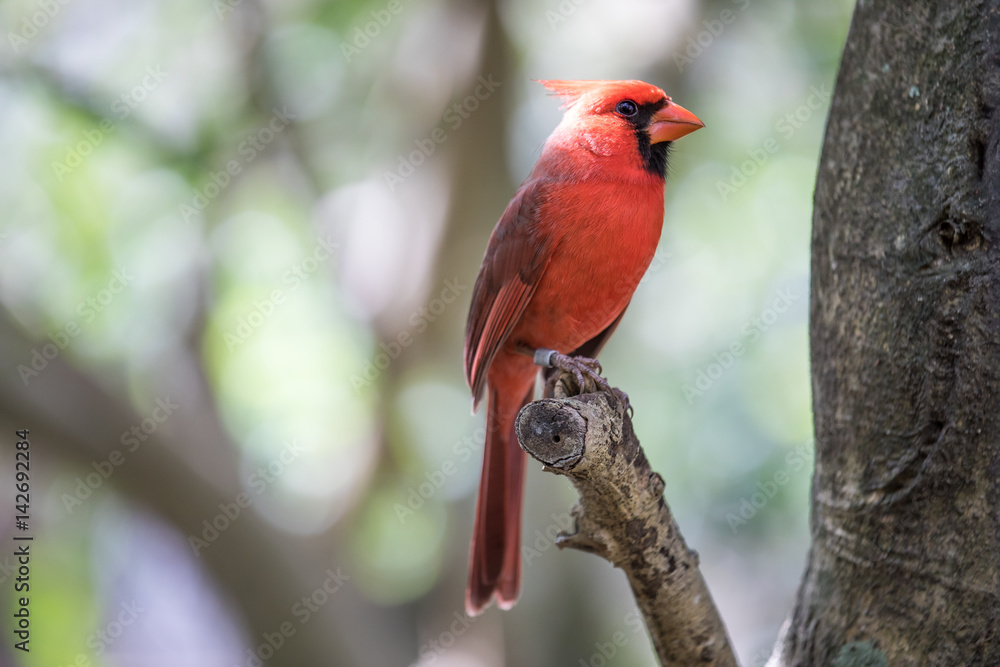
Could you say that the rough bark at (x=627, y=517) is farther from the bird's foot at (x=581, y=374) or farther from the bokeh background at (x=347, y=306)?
the bokeh background at (x=347, y=306)

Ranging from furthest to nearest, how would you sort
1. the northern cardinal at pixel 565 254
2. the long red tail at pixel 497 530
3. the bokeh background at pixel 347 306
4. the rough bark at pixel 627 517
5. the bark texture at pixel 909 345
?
1. the bokeh background at pixel 347 306
2. the long red tail at pixel 497 530
3. the northern cardinal at pixel 565 254
4. the bark texture at pixel 909 345
5. the rough bark at pixel 627 517

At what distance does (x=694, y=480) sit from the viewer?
394 centimetres

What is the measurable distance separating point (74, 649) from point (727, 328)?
3456mm

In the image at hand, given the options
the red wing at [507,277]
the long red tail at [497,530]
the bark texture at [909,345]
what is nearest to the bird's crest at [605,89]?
the red wing at [507,277]

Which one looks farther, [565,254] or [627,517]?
[565,254]

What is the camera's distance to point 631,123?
1954 mm

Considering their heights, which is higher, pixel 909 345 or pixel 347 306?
pixel 347 306

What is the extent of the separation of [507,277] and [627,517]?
25.8 inches

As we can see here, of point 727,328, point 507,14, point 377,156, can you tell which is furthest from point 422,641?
point 507,14

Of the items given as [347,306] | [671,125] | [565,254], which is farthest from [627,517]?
[347,306]

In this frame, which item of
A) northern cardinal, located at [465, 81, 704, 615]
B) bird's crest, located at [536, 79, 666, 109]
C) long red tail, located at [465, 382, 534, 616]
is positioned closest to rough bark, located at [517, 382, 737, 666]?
northern cardinal, located at [465, 81, 704, 615]

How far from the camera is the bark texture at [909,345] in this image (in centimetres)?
158

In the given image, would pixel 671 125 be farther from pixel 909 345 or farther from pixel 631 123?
pixel 909 345

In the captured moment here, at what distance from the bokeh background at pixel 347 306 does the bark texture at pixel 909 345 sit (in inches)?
80.8
